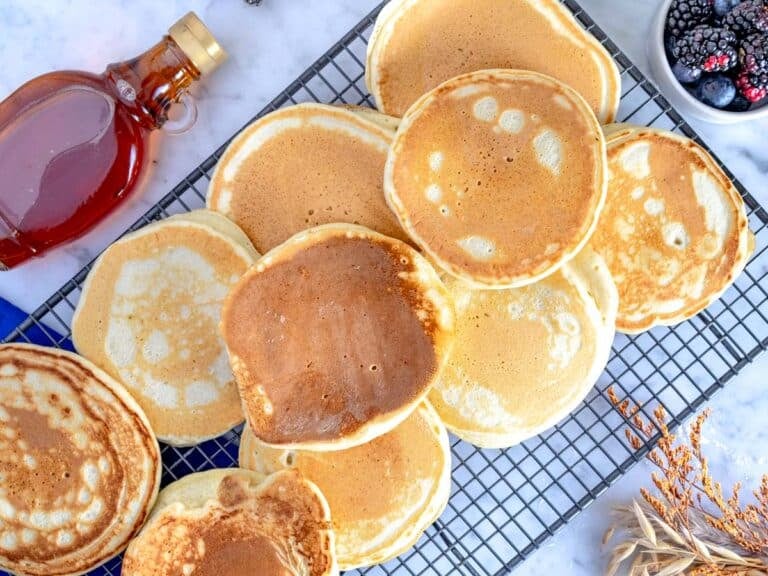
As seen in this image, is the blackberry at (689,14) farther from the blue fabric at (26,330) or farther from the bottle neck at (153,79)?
the blue fabric at (26,330)

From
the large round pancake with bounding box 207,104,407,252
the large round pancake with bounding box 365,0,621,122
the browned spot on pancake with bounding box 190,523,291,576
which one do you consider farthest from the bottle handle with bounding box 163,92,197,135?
the browned spot on pancake with bounding box 190,523,291,576

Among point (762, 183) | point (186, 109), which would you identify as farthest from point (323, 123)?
point (762, 183)

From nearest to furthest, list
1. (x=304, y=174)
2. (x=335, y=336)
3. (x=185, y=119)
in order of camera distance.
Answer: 1. (x=335, y=336)
2. (x=304, y=174)
3. (x=185, y=119)

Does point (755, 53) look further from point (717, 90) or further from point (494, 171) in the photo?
point (494, 171)

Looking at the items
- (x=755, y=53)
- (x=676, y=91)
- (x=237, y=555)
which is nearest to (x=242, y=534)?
(x=237, y=555)

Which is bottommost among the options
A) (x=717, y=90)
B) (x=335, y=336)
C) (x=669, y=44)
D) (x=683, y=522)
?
(x=683, y=522)

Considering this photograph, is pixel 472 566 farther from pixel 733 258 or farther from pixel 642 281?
pixel 733 258

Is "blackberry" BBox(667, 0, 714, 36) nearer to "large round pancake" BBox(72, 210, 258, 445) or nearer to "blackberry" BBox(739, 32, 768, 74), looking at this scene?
"blackberry" BBox(739, 32, 768, 74)

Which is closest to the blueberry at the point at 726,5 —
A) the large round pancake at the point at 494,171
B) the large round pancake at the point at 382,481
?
the large round pancake at the point at 494,171
